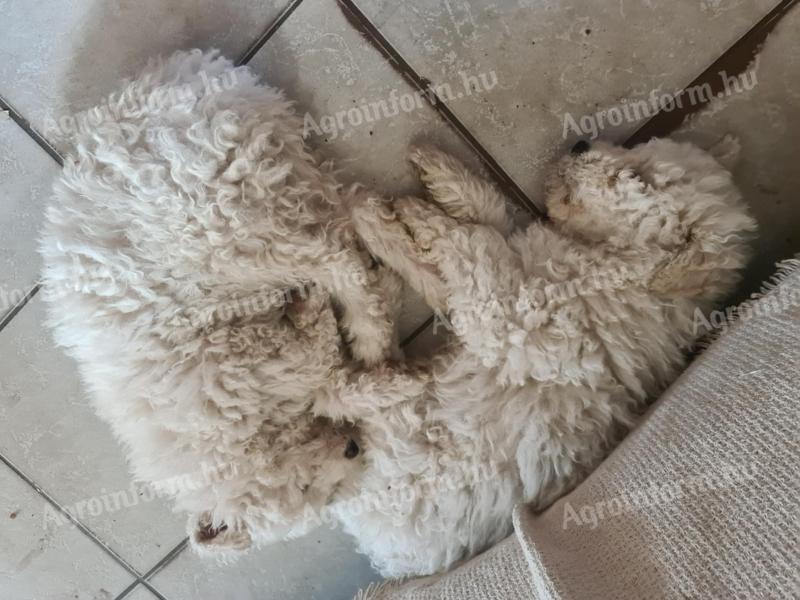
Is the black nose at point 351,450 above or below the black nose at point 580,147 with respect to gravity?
below

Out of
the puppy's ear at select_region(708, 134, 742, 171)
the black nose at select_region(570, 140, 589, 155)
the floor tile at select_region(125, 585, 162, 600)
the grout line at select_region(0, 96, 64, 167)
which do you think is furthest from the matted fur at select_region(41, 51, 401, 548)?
the puppy's ear at select_region(708, 134, 742, 171)

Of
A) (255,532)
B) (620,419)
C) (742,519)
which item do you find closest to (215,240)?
(255,532)

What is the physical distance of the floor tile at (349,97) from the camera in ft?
6.06

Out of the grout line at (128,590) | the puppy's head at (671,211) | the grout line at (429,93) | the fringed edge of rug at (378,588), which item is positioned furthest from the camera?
the grout line at (128,590)

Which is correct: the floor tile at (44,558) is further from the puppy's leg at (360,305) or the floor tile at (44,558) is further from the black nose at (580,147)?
the black nose at (580,147)

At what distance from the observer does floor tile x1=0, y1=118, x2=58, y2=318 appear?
197 cm

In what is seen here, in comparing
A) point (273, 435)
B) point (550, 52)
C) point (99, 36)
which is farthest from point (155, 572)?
point (550, 52)

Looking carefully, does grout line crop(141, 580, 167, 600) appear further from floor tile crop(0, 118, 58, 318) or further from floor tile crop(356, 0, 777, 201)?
floor tile crop(356, 0, 777, 201)

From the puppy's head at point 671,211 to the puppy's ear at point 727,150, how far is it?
9 centimetres

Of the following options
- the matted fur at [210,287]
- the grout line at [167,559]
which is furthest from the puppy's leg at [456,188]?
the grout line at [167,559]

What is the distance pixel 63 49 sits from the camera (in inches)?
74.5

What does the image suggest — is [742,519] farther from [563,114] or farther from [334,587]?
[334,587]

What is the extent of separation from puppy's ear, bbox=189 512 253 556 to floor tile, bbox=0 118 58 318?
38.7 inches

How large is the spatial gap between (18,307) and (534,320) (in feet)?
5.43
